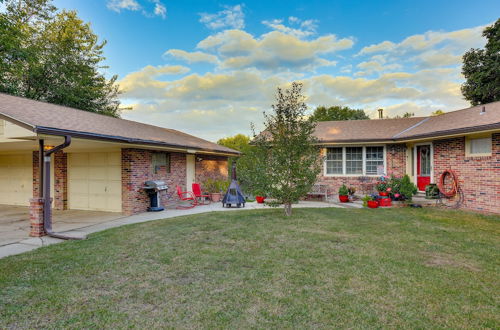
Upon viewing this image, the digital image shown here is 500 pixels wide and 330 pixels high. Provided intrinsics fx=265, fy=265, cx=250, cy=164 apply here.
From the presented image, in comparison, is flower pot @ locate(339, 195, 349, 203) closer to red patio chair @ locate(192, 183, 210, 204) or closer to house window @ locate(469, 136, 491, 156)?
house window @ locate(469, 136, 491, 156)

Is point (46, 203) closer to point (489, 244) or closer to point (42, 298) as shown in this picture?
point (42, 298)

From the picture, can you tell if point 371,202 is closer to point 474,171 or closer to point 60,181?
point 474,171

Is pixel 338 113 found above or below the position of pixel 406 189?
above

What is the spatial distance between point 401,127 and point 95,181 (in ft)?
46.4

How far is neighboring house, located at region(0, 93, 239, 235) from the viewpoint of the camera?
7.48m

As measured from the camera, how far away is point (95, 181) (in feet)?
32.6

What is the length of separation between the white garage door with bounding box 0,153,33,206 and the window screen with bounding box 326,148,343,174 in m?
13.4

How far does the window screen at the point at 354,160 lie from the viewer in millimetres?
12815

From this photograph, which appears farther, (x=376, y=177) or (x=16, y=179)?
(x=376, y=177)

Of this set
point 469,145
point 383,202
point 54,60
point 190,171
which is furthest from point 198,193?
point 54,60

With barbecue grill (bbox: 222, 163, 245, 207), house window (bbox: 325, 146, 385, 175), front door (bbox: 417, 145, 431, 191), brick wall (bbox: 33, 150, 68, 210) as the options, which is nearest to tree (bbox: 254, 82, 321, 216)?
barbecue grill (bbox: 222, 163, 245, 207)

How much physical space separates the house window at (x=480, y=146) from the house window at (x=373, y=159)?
385 cm

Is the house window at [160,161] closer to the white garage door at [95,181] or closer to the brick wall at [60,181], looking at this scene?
the white garage door at [95,181]

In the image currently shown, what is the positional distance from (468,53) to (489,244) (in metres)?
20.3
